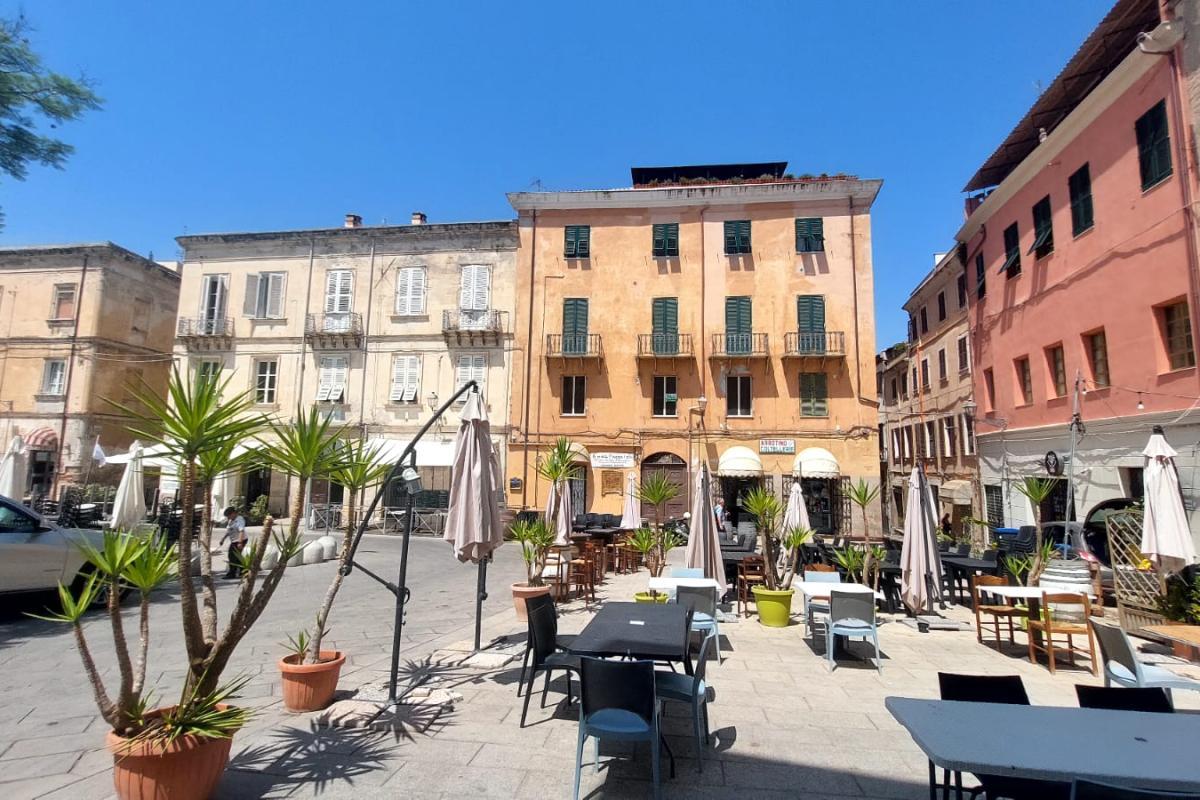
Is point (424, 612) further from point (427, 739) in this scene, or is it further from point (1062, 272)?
point (1062, 272)

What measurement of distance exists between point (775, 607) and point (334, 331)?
21.4 meters

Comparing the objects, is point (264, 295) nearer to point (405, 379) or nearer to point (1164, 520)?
point (405, 379)

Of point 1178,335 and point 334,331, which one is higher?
point 334,331

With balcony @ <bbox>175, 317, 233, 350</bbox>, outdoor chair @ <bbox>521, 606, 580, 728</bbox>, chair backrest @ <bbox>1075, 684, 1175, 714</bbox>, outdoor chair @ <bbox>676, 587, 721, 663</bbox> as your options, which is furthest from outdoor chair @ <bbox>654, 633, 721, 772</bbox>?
balcony @ <bbox>175, 317, 233, 350</bbox>

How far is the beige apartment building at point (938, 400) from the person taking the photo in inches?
832

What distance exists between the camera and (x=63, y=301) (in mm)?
25844

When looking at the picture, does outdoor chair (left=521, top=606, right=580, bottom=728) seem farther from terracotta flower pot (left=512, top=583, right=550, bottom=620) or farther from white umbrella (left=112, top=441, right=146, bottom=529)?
white umbrella (left=112, top=441, right=146, bottom=529)

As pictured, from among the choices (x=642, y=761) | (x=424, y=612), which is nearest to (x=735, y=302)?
(x=424, y=612)

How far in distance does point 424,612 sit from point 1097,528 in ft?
48.5

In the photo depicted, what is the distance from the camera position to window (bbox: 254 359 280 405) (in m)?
24.5

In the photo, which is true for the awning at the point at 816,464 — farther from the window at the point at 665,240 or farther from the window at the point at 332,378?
the window at the point at 332,378

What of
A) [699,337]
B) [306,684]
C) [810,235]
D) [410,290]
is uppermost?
[810,235]

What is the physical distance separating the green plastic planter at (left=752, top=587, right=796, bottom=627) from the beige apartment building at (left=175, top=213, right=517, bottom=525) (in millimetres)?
15494

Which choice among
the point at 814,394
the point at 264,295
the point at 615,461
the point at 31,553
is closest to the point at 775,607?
the point at 31,553
